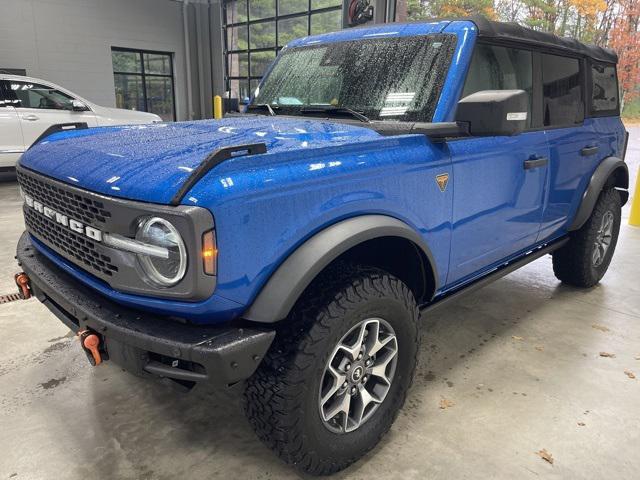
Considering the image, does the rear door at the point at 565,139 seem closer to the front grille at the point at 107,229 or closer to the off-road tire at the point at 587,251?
the off-road tire at the point at 587,251

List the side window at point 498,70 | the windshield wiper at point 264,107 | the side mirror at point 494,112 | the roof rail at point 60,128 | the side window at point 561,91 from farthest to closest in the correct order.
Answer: the side window at point 561,91
the windshield wiper at point 264,107
the roof rail at point 60,128
the side window at point 498,70
the side mirror at point 494,112

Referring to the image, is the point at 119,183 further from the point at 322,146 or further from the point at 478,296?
the point at 478,296

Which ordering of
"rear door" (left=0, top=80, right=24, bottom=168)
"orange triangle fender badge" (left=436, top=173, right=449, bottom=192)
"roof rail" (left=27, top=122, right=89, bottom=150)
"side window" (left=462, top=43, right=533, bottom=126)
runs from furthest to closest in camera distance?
1. "rear door" (left=0, top=80, right=24, bottom=168)
2. "roof rail" (left=27, top=122, right=89, bottom=150)
3. "side window" (left=462, top=43, right=533, bottom=126)
4. "orange triangle fender badge" (left=436, top=173, right=449, bottom=192)

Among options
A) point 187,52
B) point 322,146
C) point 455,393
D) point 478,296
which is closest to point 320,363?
point 322,146

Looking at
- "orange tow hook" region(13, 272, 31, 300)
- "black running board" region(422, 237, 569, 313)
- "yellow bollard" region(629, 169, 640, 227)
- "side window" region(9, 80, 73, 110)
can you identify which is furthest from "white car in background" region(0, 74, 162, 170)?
"yellow bollard" region(629, 169, 640, 227)

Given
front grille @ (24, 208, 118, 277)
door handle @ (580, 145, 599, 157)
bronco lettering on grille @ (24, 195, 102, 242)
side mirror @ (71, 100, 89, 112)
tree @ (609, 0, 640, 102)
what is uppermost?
tree @ (609, 0, 640, 102)

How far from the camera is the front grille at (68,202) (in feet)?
5.38

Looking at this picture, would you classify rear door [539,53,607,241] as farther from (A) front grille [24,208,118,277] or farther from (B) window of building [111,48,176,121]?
(B) window of building [111,48,176,121]

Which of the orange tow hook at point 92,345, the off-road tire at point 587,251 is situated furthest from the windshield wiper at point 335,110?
the off-road tire at point 587,251

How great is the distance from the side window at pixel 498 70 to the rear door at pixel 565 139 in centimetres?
22

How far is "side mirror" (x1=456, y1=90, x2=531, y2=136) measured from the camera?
6.35ft

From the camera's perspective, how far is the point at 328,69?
2758 mm

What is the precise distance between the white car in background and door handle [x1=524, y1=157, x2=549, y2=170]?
6963 mm

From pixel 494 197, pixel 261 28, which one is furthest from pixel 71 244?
pixel 261 28
